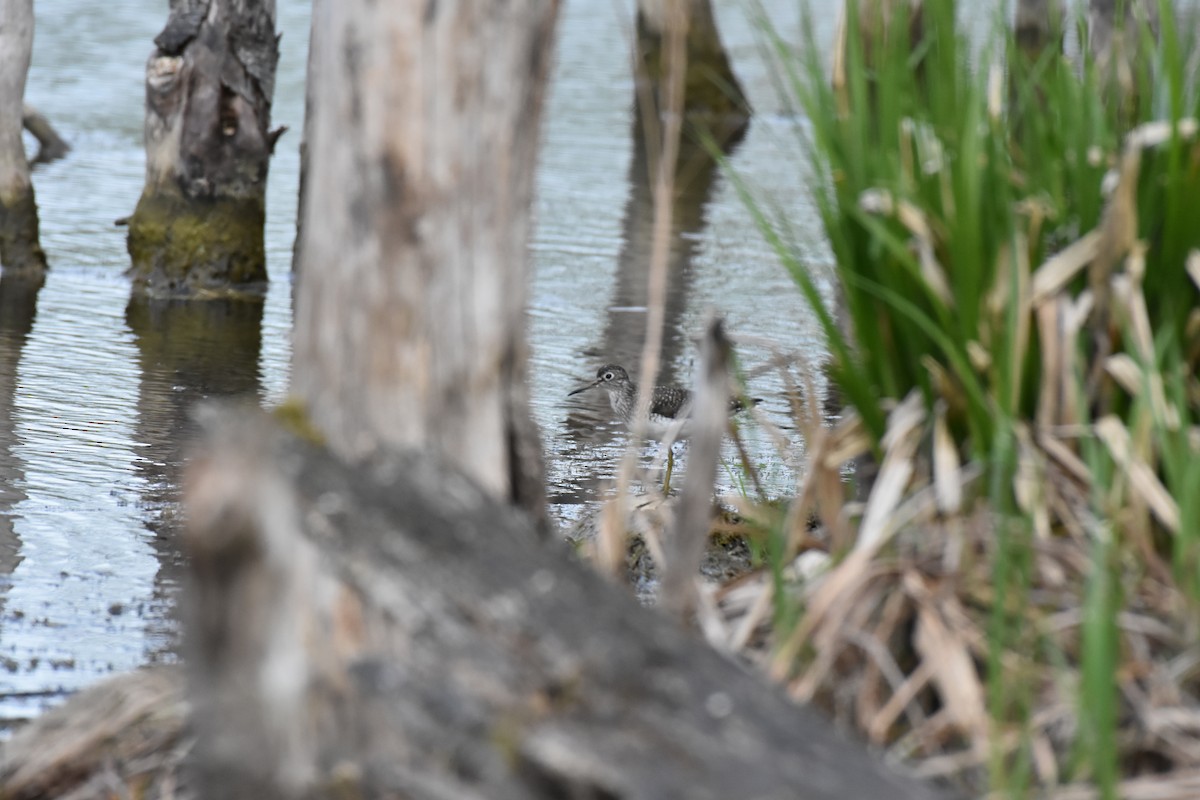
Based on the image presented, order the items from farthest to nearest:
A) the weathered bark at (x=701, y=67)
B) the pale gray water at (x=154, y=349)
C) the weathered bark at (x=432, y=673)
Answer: the weathered bark at (x=701, y=67)
the pale gray water at (x=154, y=349)
the weathered bark at (x=432, y=673)

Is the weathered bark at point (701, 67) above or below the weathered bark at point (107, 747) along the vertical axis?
above

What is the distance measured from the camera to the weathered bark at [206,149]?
32.7 ft

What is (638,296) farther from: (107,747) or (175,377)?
(107,747)

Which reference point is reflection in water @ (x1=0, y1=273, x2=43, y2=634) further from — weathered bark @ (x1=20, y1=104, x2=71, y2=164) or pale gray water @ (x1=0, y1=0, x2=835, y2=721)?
weathered bark @ (x1=20, y1=104, x2=71, y2=164)

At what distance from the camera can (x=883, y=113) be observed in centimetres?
349

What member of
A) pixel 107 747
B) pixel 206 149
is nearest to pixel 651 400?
pixel 206 149

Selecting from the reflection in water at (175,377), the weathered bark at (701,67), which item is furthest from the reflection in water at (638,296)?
the weathered bark at (701,67)

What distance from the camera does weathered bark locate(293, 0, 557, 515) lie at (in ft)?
9.73

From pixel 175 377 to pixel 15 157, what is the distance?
265cm

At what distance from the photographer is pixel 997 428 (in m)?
3.21

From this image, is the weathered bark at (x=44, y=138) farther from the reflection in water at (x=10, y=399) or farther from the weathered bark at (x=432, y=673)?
the weathered bark at (x=432, y=673)

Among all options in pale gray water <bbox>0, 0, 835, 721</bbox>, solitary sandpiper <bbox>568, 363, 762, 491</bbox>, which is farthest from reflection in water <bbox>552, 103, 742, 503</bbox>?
solitary sandpiper <bbox>568, 363, 762, 491</bbox>

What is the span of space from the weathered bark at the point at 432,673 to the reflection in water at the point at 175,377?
283 cm

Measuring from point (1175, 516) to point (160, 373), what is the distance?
657cm
